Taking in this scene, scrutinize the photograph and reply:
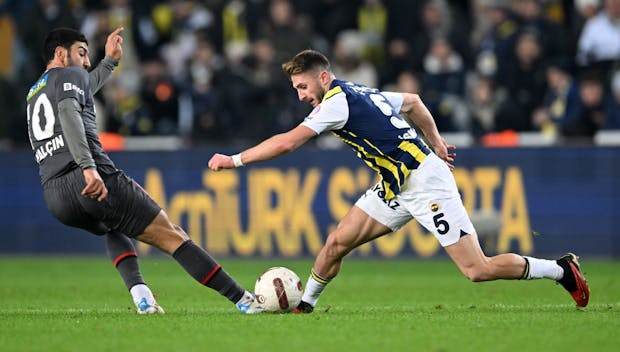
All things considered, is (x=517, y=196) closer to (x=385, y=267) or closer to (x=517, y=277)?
(x=385, y=267)

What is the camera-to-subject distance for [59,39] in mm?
10125

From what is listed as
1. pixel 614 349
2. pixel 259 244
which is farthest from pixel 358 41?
pixel 614 349

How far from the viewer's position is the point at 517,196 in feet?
59.0

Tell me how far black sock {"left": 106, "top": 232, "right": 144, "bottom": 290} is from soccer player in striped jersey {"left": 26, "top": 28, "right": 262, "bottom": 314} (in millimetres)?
243

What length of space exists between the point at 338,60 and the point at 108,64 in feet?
30.5

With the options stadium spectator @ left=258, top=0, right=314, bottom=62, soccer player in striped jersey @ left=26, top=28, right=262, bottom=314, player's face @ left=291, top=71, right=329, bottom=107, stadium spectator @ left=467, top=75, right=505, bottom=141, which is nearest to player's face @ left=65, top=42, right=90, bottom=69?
soccer player in striped jersey @ left=26, top=28, right=262, bottom=314

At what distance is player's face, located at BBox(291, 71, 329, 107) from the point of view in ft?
32.8

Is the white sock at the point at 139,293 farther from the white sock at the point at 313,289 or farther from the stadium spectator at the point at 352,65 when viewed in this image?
the stadium spectator at the point at 352,65

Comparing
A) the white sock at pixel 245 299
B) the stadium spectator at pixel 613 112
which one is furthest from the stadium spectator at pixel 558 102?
the white sock at pixel 245 299

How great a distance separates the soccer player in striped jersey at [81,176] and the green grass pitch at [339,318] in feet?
1.74

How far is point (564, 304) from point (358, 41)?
10.1 meters

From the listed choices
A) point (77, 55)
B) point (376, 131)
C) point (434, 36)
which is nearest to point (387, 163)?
point (376, 131)

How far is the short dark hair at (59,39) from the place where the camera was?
1012 centimetres

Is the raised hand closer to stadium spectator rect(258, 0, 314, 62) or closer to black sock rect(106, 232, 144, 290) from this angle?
black sock rect(106, 232, 144, 290)
